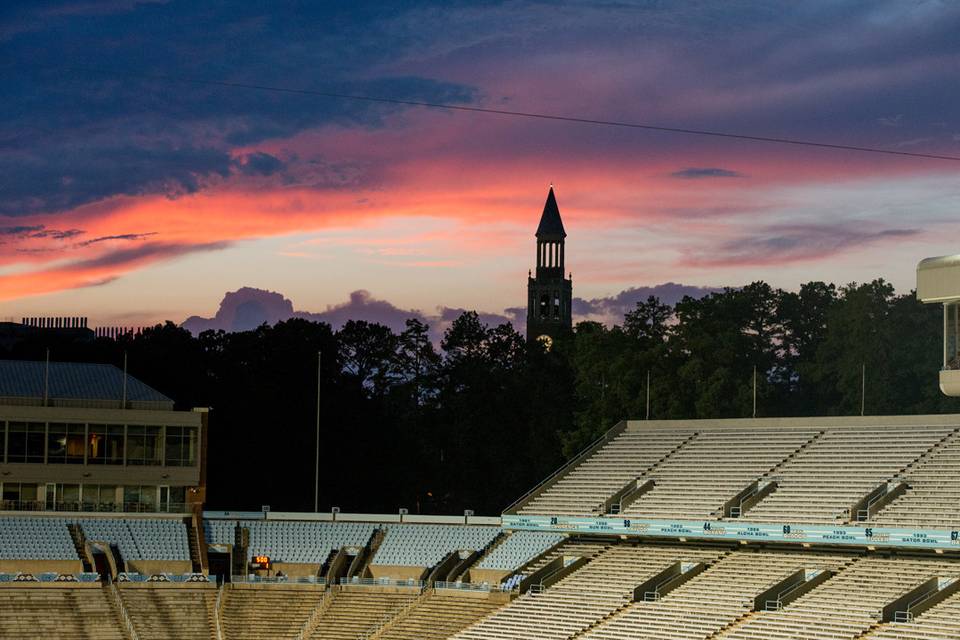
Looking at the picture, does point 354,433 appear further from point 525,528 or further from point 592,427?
point 525,528

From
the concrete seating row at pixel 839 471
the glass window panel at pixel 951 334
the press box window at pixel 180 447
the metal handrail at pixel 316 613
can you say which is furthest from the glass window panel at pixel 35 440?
the glass window panel at pixel 951 334

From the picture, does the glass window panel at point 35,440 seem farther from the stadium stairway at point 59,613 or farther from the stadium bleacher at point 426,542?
the stadium bleacher at point 426,542

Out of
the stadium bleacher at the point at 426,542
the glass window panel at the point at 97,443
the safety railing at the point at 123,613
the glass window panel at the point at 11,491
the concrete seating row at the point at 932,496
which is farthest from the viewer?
the glass window panel at the point at 97,443

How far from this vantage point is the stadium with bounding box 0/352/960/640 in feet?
177

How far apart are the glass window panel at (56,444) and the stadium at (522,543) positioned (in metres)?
0.08

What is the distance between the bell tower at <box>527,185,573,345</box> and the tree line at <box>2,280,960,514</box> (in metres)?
51.9

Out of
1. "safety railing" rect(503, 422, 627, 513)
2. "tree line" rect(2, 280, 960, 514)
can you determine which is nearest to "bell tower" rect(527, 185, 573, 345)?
"tree line" rect(2, 280, 960, 514)

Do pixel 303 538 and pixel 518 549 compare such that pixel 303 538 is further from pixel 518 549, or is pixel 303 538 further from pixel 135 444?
pixel 518 549

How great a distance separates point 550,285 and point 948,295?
9817 centimetres

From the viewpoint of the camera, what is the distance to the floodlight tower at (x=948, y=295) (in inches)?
2082

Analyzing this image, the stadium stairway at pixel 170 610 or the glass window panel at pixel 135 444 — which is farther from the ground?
the glass window panel at pixel 135 444

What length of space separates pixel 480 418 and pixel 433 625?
33691 millimetres

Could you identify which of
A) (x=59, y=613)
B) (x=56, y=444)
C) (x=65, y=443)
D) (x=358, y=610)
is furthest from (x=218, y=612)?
(x=56, y=444)

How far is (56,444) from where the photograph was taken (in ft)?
223
